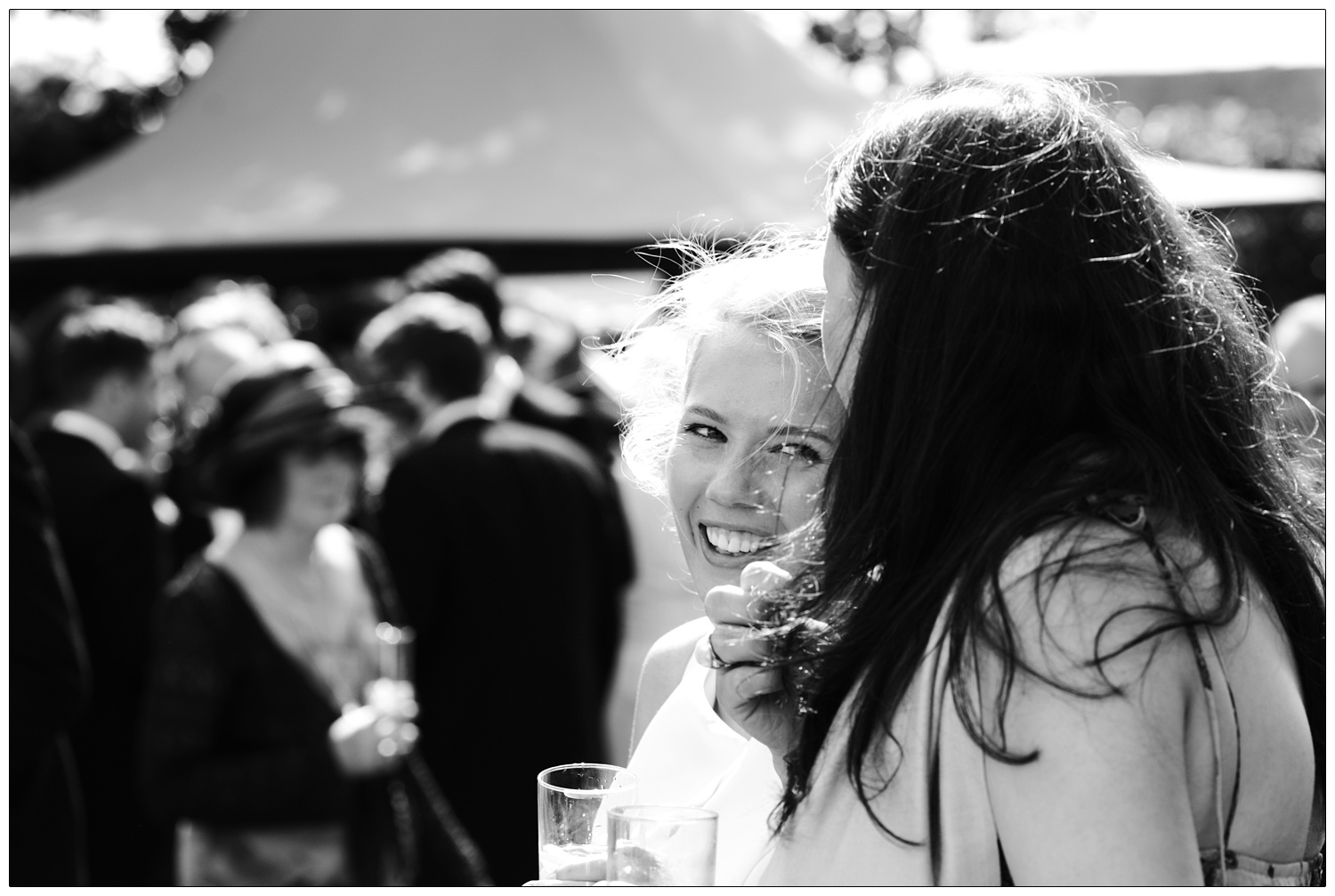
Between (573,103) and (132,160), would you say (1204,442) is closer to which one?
(573,103)

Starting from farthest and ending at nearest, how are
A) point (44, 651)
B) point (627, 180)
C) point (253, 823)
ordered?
point (627, 180) < point (253, 823) < point (44, 651)

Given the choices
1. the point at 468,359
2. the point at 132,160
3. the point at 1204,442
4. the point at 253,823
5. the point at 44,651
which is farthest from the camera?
the point at 132,160

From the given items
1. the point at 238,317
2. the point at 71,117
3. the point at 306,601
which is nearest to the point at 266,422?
the point at 306,601

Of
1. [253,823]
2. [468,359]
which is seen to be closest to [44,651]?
[253,823]

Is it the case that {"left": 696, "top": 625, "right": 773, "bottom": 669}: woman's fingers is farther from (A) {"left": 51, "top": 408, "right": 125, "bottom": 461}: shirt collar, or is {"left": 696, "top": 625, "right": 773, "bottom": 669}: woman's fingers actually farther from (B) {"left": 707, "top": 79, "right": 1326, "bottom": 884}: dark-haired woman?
(A) {"left": 51, "top": 408, "right": 125, "bottom": 461}: shirt collar

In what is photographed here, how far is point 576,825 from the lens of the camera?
139 centimetres

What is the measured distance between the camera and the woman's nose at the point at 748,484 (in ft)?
5.69

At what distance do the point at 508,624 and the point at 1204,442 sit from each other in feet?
9.40

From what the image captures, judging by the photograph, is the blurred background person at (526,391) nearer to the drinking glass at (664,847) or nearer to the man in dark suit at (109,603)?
the man in dark suit at (109,603)

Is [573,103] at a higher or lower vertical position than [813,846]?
higher

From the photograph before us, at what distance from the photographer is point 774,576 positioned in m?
1.26

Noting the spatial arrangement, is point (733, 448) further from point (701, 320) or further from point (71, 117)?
point (71, 117)

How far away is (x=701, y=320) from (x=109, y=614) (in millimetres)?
2529

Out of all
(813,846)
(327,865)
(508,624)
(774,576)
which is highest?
(774,576)
